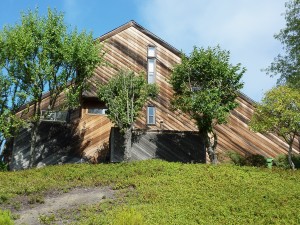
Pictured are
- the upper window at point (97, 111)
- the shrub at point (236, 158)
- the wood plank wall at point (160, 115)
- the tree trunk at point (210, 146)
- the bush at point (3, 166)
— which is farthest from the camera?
the upper window at point (97, 111)

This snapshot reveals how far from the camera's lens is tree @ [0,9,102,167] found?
26.7 metres

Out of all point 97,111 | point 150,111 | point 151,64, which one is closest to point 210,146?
point 150,111

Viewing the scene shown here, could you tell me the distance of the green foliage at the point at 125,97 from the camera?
27016 mm

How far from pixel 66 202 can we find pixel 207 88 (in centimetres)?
1317

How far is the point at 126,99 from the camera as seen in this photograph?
89.4 ft

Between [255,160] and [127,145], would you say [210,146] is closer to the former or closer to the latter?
[255,160]

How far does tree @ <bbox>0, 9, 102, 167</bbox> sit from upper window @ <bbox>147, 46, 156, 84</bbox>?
7052mm

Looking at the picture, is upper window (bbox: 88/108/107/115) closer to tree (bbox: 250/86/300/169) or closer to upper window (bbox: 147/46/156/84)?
upper window (bbox: 147/46/156/84)

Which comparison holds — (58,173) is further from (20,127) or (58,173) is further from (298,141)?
(298,141)

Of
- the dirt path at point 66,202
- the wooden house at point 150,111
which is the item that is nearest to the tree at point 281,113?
the wooden house at point 150,111

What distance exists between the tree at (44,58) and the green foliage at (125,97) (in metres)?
2.00

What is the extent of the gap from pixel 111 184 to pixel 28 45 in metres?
11.1

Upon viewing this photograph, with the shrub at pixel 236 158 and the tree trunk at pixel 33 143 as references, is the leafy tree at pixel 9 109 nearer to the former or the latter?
the tree trunk at pixel 33 143

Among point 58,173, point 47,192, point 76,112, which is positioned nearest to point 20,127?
point 76,112
